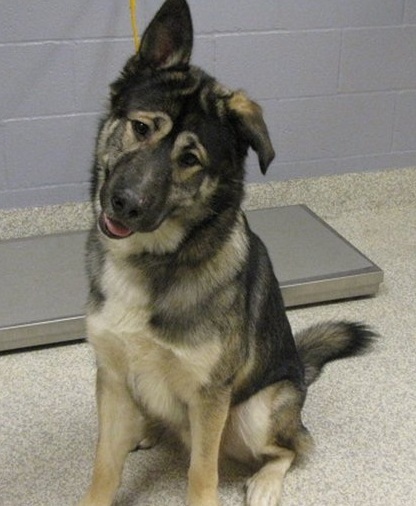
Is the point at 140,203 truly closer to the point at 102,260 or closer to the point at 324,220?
the point at 102,260

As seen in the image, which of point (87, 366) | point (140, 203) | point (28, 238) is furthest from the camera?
point (28, 238)

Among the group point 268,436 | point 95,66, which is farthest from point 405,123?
point 268,436

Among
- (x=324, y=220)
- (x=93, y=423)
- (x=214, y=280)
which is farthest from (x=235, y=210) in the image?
(x=324, y=220)

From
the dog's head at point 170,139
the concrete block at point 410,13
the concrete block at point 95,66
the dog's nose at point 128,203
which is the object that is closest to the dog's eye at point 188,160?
the dog's head at point 170,139

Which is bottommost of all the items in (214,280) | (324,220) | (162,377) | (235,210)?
(324,220)

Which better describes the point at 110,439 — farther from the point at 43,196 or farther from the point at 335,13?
the point at 335,13

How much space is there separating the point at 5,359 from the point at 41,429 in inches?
13.4

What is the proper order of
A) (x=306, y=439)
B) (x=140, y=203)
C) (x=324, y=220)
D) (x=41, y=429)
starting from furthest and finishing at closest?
(x=324, y=220) < (x=41, y=429) < (x=306, y=439) < (x=140, y=203)

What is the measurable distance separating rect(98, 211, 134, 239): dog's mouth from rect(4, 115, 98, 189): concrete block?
1202mm

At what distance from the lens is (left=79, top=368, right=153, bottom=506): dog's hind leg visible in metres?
1.51

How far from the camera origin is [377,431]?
1.81m

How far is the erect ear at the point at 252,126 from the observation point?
130 cm

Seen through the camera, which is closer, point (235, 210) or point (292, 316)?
point (235, 210)

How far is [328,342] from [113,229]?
2.88ft
